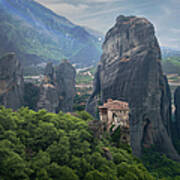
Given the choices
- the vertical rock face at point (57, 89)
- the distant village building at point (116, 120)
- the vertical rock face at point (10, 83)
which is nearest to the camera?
the distant village building at point (116, 120)

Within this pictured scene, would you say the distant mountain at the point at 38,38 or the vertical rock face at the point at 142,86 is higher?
the distant mountain at the point at 38,38

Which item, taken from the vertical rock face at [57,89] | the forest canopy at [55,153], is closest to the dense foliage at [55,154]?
the forest canopy at [55,153]

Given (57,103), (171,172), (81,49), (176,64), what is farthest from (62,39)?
(171,172)

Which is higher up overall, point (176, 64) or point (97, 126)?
point (176, 64)

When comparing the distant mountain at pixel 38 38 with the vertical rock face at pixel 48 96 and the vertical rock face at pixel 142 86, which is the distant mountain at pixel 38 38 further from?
the vertical rock face at pixel 142 86

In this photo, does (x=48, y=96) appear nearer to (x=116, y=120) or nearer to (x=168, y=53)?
(x=116, y=120)

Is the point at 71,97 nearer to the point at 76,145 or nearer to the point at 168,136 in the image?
the point at 168,136

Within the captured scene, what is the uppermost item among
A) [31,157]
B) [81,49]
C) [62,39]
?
[62,39]
